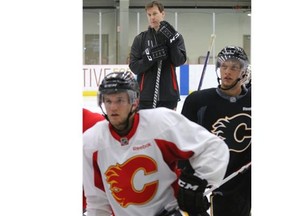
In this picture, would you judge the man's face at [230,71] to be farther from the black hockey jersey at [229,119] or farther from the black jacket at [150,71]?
the black jacket at [150,71]

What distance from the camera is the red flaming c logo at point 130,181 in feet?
4.08

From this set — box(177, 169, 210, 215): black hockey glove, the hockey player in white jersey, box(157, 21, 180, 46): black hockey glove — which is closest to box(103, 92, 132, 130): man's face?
the hockey player in white jersey

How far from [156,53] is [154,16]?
0.48 feet

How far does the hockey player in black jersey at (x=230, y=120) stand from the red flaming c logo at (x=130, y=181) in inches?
15.4

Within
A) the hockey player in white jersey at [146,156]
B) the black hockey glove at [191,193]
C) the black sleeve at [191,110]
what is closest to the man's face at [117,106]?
the hockey player in white jersey at [146,156]

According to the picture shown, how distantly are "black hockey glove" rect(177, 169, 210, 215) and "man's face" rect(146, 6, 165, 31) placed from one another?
0.82 m

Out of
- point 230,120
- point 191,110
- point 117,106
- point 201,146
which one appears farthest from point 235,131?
point 117,106

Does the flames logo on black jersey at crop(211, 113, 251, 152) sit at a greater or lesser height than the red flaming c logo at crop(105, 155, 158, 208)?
greater

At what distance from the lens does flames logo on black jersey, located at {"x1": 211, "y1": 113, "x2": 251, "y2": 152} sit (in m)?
1.58

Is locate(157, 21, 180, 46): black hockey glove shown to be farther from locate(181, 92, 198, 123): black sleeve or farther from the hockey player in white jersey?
the hockey player in white jersey

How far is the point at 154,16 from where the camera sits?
190 cm

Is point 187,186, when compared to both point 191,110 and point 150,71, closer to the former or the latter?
point 191,110
